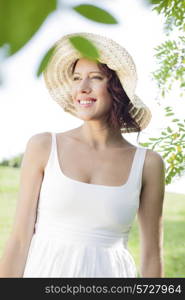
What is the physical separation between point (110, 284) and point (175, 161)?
1.36m

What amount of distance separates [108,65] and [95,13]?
1.65 meters

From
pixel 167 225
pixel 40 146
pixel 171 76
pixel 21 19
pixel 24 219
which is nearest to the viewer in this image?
pixel 21 19

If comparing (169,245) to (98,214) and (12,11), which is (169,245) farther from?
(12,11)

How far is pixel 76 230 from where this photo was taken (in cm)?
185

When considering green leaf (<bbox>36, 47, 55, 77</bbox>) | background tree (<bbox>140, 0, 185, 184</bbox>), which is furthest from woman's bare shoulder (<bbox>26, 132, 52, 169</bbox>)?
green leaf (<bbox>36, 47, 55, 77</bbox>)

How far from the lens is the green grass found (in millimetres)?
5934

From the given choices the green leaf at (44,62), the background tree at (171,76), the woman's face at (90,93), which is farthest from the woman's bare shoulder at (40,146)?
the green leaf at (44,62)

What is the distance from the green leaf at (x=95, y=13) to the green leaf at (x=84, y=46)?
2 cm

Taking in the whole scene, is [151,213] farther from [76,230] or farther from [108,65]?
[108,65]

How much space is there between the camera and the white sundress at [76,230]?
1.84m

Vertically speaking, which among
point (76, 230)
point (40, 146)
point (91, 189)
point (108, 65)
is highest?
point (108, 65)

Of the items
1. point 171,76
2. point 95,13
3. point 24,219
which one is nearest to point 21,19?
point 95,13

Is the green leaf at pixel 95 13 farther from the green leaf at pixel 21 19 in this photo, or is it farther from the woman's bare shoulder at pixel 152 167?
the woman's bare shoulder at pixel 152 167

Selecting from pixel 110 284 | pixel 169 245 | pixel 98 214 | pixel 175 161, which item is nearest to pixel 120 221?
pixel 98 214
